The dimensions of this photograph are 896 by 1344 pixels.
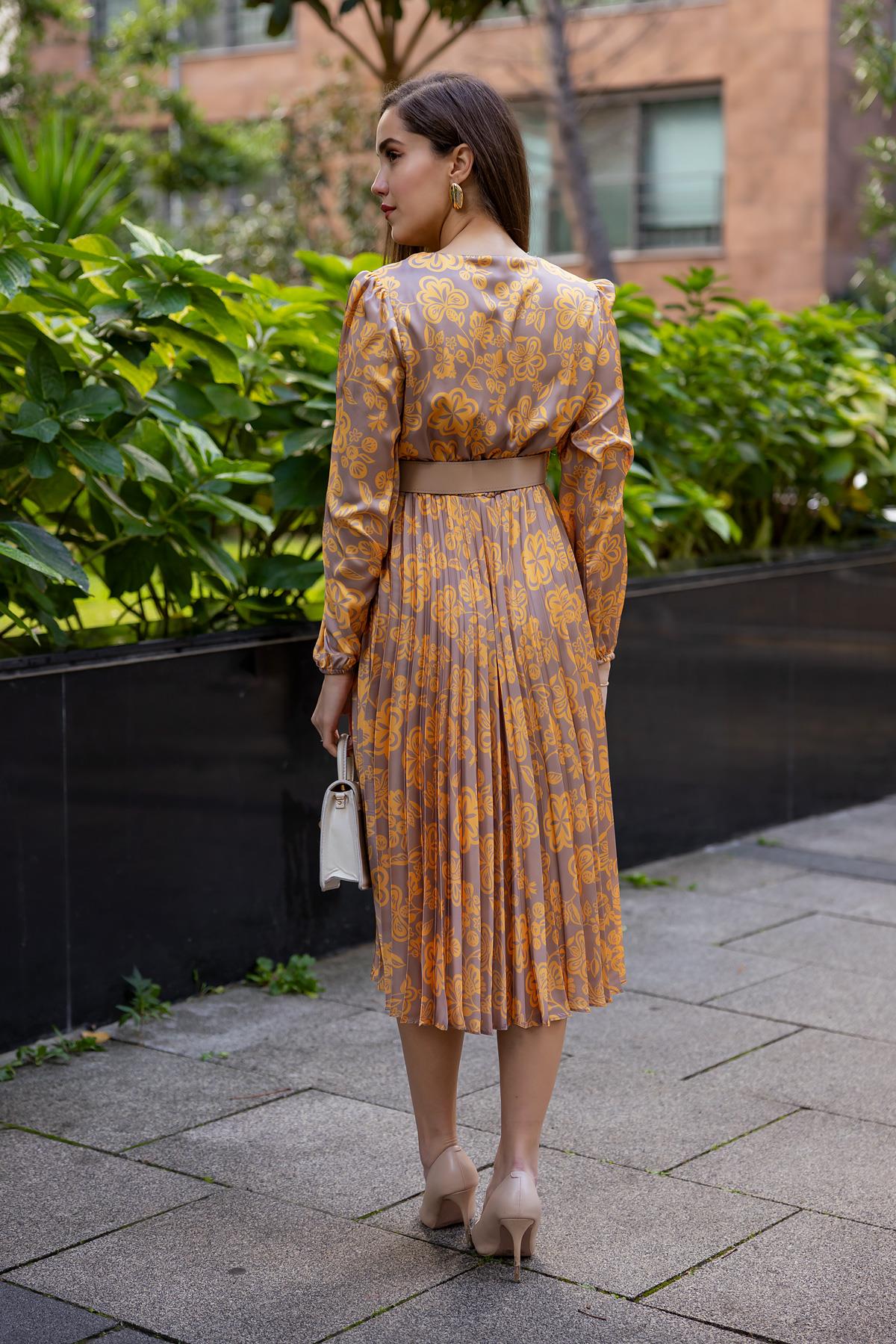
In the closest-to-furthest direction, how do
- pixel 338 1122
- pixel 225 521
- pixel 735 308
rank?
1. pixel 338 1122
2. pixel 225 521
3. pixel 735 308

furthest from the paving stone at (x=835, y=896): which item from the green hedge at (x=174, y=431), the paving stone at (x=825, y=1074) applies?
the green hedge at (x=174, y=431)

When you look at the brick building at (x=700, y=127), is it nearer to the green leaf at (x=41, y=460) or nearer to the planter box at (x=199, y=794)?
the planter box at (x=199, y=794)

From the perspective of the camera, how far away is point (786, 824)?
6531 millimetres

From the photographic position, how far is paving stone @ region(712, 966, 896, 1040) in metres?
4.26

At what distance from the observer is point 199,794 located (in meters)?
4.31

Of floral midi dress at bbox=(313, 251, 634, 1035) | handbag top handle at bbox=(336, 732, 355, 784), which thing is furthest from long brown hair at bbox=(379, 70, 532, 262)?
handbag top handle at bbox=(336, 732, 355, 784)

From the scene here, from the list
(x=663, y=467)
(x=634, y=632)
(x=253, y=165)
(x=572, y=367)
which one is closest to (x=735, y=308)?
(x=663, y=467)

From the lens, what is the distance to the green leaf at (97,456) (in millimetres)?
3816

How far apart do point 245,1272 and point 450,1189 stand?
0.39m

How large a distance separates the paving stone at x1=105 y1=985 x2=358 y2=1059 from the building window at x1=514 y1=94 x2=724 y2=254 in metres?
19.0

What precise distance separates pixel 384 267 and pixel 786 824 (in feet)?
13.7

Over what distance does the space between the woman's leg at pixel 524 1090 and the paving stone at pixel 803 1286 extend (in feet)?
1.09

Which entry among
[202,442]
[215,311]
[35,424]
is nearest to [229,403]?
[202,442]

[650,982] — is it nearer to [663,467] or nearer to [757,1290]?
[757,1290]
